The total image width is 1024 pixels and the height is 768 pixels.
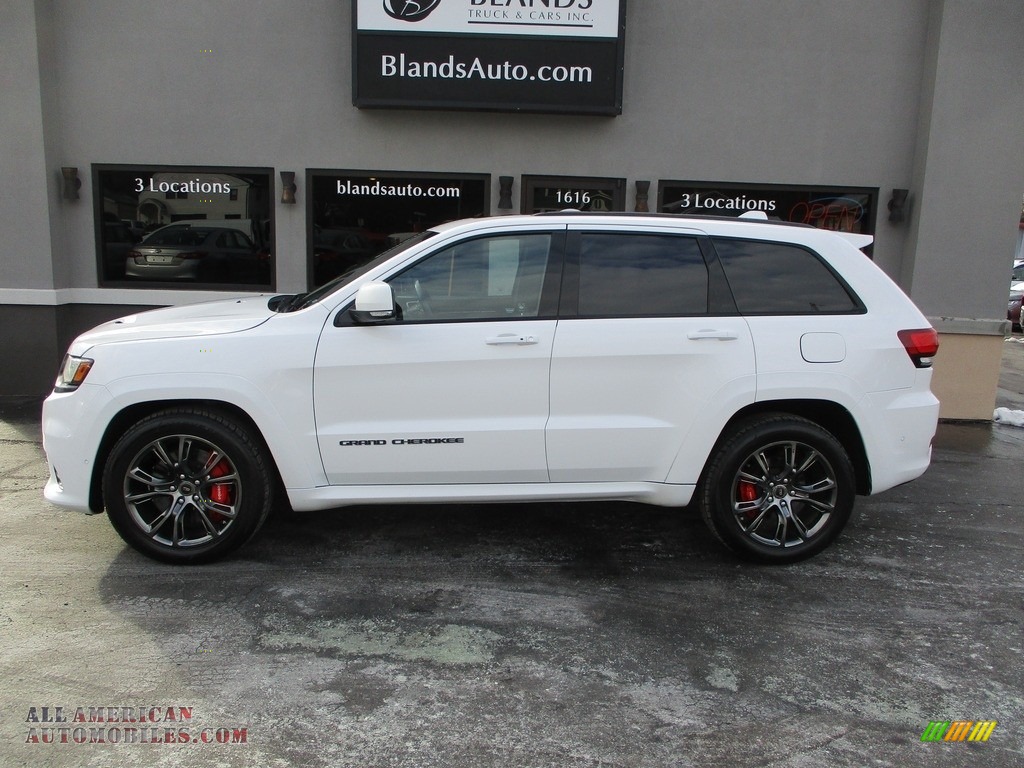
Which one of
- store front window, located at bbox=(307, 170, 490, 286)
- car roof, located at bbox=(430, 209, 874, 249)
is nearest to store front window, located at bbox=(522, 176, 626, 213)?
store front window, located at bbox=(307, 170, 490, 286)

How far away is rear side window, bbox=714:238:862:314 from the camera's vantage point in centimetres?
468

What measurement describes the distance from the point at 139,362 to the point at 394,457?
4.68 ft

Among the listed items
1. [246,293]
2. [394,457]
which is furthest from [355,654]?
[246,293]

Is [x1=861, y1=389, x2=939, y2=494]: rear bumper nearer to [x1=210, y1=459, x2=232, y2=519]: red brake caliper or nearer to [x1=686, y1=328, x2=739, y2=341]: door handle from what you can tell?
[x1=686, y1=328, x2=739, y2=341]: door handle

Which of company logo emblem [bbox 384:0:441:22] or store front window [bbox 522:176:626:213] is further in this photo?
store front window [bbox 522:176:626:213]

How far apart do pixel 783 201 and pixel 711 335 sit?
15.6 feet

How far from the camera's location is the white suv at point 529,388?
4387mm

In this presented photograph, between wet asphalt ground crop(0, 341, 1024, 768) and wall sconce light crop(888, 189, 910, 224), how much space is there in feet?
13.3

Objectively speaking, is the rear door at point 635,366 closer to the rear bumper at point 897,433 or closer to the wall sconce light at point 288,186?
the rear bumper at point 897,433

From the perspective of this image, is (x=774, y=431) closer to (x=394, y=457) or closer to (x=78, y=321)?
(x=394, y=457)

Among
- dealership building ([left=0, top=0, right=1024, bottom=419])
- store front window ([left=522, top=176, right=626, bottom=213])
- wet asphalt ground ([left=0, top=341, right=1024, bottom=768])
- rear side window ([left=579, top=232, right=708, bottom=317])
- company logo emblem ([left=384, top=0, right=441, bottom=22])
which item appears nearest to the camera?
wet asphalt ground ([left=0, top=341, right=1024, bottom=768])

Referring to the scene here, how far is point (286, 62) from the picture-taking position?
8.27m

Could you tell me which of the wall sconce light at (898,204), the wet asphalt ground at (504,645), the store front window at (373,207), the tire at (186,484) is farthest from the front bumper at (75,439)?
the wall sconce light at (898,204)

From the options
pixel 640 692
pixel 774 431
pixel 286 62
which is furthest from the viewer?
pixel 286 62
